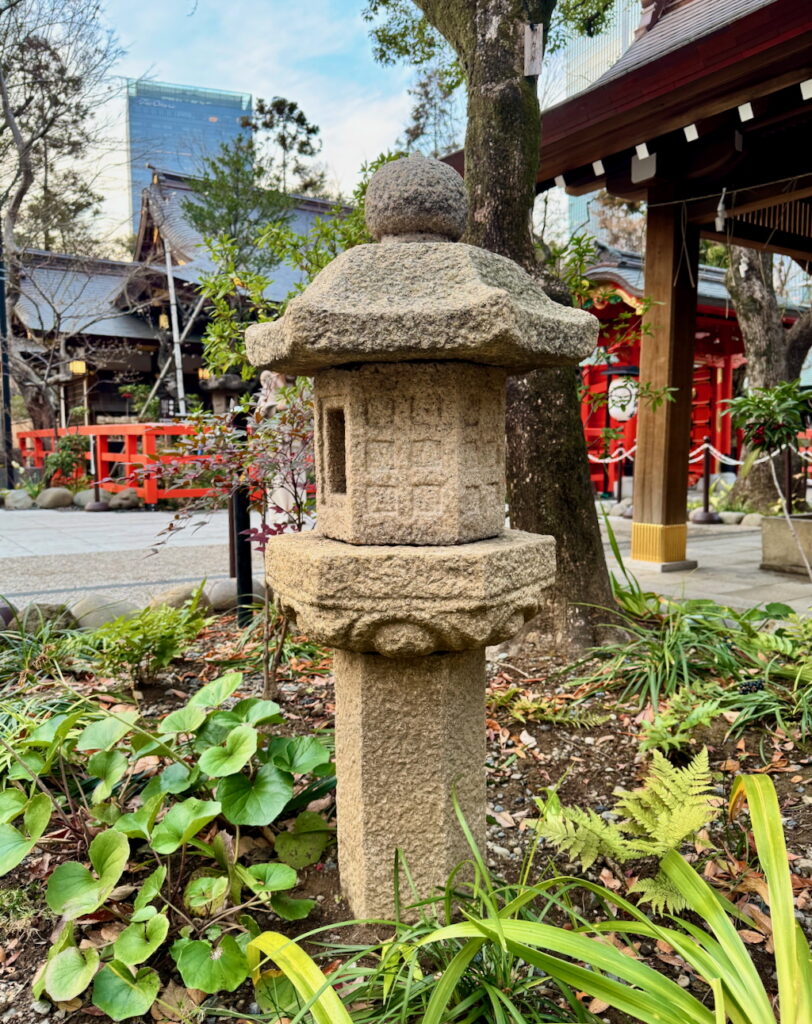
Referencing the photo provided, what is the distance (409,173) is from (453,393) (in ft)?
1.59

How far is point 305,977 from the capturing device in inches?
52.4

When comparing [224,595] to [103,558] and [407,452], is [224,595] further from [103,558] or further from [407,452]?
[407,452]

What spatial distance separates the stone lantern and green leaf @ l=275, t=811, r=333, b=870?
0.16 meters

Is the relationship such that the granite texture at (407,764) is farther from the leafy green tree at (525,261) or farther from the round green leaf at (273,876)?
the leafy green tree at (525,261)

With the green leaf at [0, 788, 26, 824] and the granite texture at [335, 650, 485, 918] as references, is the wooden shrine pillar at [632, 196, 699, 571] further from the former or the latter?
the green leaf at [0, 788, 26, 824]

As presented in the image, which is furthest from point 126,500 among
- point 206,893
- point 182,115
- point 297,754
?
point 182,115

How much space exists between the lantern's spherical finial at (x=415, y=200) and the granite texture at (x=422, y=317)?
2.5 inches

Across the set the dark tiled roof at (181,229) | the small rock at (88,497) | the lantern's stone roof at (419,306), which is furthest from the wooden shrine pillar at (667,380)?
the dark tiled roof at (181,229)

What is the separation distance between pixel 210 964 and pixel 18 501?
1254 centimetres

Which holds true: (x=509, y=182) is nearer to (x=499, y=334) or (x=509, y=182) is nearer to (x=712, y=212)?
(x=499, y=334)

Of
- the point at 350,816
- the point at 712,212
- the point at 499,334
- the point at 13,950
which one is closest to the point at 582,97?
the point at 712,212

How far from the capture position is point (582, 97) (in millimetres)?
4641

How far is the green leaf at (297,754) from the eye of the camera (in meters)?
1.95

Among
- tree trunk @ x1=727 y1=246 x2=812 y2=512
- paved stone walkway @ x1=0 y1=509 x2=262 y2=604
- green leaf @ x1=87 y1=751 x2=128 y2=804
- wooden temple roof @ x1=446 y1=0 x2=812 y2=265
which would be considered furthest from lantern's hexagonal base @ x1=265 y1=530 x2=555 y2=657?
tree trunk @ x1=727 y1=246 x2=812 y2=512
